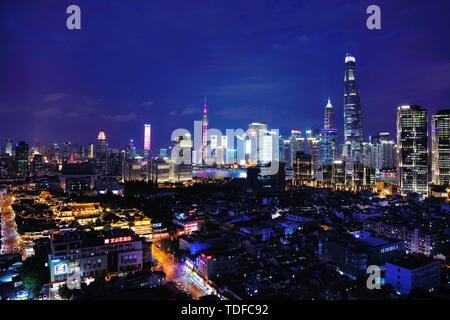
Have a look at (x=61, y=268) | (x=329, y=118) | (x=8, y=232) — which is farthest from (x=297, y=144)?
(x=61, y=268)

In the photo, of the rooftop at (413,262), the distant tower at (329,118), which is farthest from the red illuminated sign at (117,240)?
the distant tower at (329,118)

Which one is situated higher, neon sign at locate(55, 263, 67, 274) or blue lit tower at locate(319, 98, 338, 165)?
blue lit tower at locate(319, 98, 338, 165)

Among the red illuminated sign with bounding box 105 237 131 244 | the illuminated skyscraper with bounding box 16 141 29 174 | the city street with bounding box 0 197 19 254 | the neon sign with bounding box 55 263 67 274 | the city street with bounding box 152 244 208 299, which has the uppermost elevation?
the illuminated skyscraper with bounding box 16 141 29 174

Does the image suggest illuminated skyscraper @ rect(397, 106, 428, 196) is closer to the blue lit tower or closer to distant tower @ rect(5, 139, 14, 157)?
the blue lit tower

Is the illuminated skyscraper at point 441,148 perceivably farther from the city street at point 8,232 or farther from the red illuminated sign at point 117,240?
the city street at point 8,232

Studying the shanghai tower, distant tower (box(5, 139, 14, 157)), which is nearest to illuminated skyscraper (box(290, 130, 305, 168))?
the shanghai tower

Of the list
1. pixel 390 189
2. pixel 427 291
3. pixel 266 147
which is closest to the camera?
pixel 427 291
